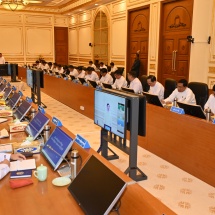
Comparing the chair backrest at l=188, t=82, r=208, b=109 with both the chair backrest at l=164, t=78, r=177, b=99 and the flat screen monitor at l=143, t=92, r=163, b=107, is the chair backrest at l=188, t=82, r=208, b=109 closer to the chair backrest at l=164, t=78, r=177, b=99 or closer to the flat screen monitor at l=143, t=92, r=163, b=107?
the chair backrest at l=164, t=78, r=177, b=99

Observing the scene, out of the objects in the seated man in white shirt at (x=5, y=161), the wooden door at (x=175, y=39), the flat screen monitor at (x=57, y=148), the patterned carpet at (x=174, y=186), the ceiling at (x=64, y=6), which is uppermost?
the ceiling at (x=64, y=6)

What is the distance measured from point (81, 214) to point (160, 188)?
65.1 inches

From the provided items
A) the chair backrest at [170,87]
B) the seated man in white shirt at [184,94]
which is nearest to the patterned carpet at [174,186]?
the seated man in white shirt at [184,94]

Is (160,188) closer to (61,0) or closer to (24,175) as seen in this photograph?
(24,175)

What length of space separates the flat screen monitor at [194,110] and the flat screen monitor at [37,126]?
5.05 ft

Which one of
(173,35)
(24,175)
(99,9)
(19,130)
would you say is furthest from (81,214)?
(99,9)

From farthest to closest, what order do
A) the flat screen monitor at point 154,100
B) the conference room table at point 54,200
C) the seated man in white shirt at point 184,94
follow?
the seated man in white shirt at point 184,94, the flat screen monitor at point 154,100, the conference room table at point 54,200

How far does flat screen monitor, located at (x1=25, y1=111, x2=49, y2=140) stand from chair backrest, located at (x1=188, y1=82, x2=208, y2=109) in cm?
271

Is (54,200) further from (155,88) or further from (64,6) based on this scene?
(64,6)

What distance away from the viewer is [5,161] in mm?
1819

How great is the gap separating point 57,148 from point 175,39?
6.12 meters

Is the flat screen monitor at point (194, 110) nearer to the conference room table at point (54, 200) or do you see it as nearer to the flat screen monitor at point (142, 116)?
the flat screen monitor at point (142, 116)

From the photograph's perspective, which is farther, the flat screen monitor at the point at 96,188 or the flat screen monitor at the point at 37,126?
the flat screen monitor at the point at 37,126

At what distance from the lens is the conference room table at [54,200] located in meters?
1.14
